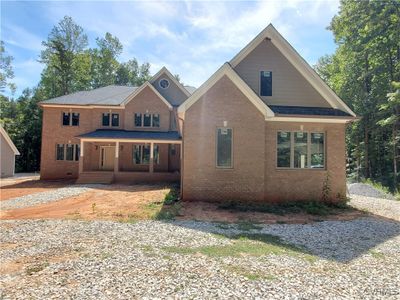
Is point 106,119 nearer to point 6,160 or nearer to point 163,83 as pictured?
point 163,83

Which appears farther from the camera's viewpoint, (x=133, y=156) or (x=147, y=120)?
(x=147, y=120)

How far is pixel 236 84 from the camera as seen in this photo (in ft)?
42.4

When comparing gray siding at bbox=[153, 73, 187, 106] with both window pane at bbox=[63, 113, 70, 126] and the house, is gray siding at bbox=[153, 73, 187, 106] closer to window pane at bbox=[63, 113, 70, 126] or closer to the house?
window pane at bbox=[63, 113, 70, 126]

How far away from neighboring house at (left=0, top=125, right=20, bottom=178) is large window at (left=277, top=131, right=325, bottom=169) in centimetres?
2971

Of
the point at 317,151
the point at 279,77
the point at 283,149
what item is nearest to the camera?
the point at 283,149

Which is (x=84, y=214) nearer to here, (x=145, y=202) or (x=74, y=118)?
(x=145, y=202)

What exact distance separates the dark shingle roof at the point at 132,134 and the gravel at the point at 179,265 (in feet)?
45.9

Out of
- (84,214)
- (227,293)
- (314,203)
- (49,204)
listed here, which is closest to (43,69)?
(49,204)

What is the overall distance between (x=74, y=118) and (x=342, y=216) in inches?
920

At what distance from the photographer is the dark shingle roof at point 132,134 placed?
2259 centimetres

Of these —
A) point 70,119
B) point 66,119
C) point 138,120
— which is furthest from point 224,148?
point 66,119

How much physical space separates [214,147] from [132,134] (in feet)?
41.8

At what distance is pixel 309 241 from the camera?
7930 mm

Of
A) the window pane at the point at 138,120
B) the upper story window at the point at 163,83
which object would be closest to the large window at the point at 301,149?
the window pane at the point at 138,120
